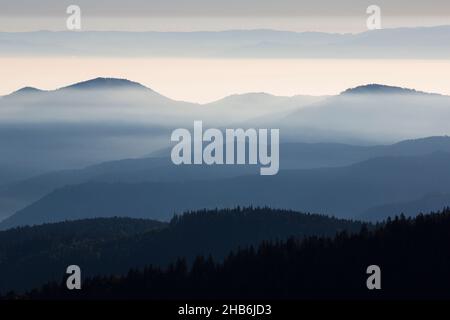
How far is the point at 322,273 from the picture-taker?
11056 cm

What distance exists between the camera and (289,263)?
11562cm

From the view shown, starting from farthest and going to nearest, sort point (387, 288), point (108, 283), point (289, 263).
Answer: point (108, 283)
point (289, 263)
point (387, 288)

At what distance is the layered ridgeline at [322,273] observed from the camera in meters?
107

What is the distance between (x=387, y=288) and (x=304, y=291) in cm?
802

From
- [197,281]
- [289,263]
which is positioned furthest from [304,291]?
[197,281]

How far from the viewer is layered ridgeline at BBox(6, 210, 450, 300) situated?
352 feet

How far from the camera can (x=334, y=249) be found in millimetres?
122688
